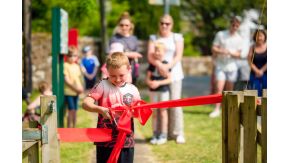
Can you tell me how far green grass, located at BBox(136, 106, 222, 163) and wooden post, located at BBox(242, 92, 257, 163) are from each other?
1.65m

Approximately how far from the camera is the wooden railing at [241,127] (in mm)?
5633

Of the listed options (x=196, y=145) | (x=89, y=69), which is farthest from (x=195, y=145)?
(x=89, y=69)

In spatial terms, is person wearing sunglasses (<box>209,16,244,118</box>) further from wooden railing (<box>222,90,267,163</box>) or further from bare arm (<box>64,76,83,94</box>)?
wooden railing (<box>222,90,267,163</box>)

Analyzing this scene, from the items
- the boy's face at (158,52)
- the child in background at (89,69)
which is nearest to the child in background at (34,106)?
the boy's face at (158,52)

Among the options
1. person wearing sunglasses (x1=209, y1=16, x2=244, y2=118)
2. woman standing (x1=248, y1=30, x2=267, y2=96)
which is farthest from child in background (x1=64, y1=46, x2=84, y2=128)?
person wearing sunglasses (x1=209, y1=16, x2=244, y2=118)

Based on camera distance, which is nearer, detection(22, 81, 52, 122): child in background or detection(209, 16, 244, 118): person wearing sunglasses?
detection(22, 81, 52, 122): child in background

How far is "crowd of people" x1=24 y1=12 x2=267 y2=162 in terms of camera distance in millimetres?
5715

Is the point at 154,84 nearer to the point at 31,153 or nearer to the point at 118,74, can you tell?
the point at 118,74

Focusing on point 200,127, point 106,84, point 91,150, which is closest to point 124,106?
point 106,84

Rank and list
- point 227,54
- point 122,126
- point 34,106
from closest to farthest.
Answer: point 122,126 < point 34,106 < point 227,54

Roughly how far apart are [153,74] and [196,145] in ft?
3.67

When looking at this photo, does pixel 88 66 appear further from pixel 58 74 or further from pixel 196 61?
pixel 196 61

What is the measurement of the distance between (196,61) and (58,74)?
20.3 metres

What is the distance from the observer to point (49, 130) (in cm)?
523
